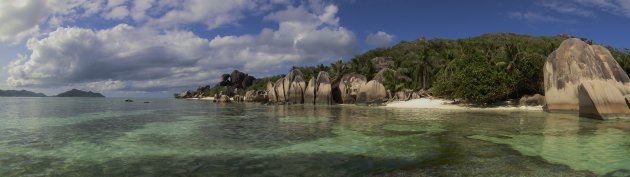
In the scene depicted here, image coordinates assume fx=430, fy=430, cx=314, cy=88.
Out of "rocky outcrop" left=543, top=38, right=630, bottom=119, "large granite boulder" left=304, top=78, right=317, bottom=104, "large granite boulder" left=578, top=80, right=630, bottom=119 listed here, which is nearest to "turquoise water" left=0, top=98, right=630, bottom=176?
"large granite boulder" left=578, top=80, right=630, bottom=119

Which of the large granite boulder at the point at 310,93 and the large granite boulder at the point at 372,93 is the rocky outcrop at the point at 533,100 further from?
the large granite boulder at the point at 310,93

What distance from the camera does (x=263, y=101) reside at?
262 feet

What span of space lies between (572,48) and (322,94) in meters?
38.6

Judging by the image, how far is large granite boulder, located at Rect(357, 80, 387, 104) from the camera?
63750 mm

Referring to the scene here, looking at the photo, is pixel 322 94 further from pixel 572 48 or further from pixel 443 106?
pixel 572 48

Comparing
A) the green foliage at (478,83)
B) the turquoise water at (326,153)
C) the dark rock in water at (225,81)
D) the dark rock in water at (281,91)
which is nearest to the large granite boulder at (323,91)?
the dark rock in water at (281,91)

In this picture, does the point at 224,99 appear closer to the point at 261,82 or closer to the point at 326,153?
the point at 261,82

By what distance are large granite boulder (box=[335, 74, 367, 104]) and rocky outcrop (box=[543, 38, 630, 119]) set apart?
109 feet

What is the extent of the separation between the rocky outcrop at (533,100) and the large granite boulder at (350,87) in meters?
26.6

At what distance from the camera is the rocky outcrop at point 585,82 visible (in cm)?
2914

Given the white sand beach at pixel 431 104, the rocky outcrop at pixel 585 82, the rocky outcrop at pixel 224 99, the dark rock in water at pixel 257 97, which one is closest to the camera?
the rocky outcrop at pixel 585 82

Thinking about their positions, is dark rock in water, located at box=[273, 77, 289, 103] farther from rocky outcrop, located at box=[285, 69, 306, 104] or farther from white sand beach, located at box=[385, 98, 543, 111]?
white sand beach, located at box=[385, 98, 543, 111]

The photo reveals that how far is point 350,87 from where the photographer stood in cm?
6975

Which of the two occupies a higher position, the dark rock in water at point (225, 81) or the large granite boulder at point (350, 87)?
the dark rock in water at point (225, 81)
